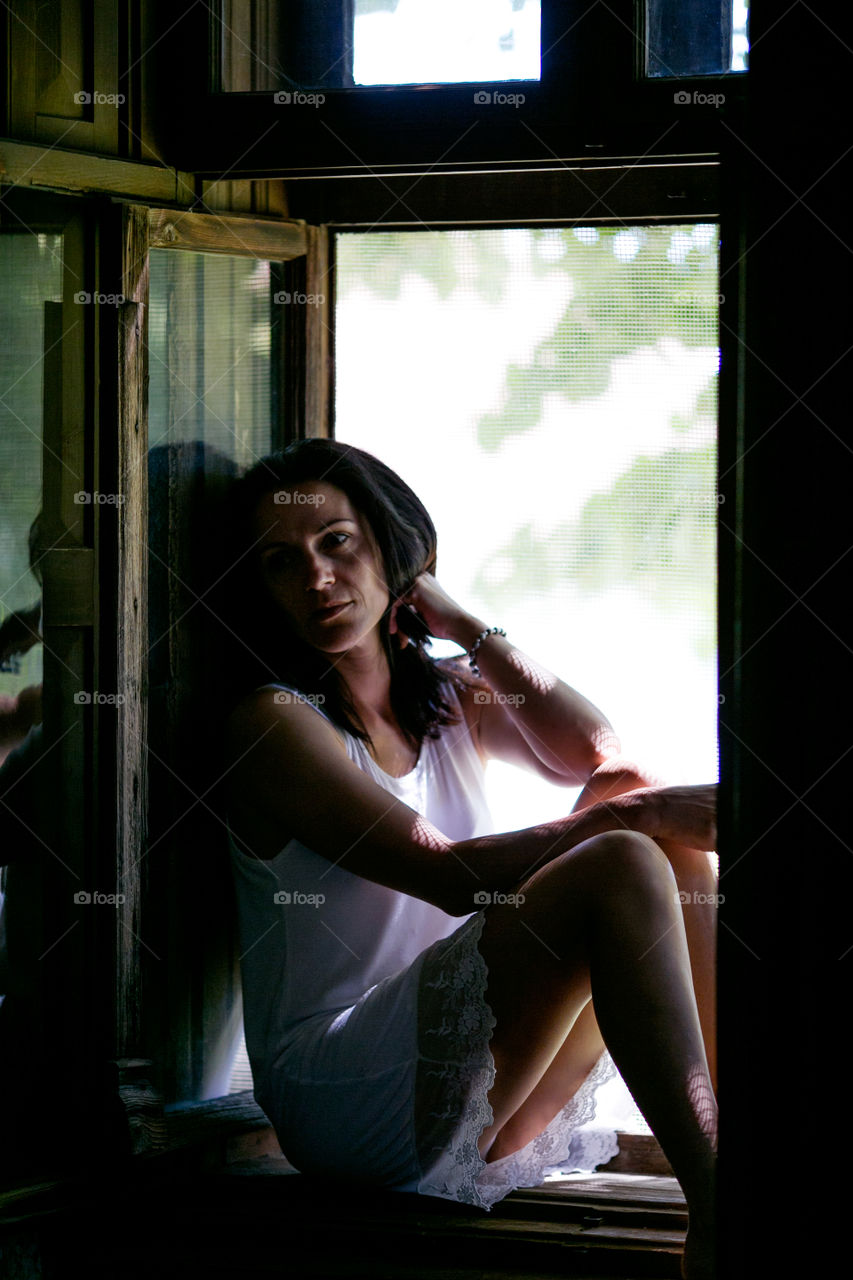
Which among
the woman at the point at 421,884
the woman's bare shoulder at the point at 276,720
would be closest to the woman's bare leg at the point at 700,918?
the woman at the point at 421,884

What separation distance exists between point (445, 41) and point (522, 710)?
3.23ft

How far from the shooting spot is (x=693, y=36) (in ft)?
5.70

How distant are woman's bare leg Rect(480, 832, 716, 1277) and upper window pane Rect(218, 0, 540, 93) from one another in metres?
1.09

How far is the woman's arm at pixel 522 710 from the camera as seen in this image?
1983 mm

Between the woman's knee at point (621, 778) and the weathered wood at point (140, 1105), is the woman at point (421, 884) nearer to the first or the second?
the woman's knee at point (621, 778)

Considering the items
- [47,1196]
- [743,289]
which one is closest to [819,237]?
[743,289]

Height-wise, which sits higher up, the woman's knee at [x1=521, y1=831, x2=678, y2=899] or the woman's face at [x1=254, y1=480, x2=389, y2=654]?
the woman's face at [x1=254, y1=480, x2=389, y2=654]

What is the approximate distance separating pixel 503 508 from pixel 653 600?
0.28 m

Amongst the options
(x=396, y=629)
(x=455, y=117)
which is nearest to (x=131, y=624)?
(x=396, y=629)

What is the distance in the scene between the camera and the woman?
159 centimetres

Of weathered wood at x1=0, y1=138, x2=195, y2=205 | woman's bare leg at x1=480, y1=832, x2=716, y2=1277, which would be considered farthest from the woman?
weathered wood at x1=0, y1=138, x2=195, y2=205

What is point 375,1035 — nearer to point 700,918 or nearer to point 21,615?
point 700,918

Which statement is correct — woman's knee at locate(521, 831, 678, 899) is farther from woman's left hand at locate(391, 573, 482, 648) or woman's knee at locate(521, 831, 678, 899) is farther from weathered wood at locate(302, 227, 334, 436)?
weathered wood at locate(302, 227, 334, 436)

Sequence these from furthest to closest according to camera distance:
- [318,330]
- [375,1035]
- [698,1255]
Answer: [318,330], [375,1035], [698,1255]
